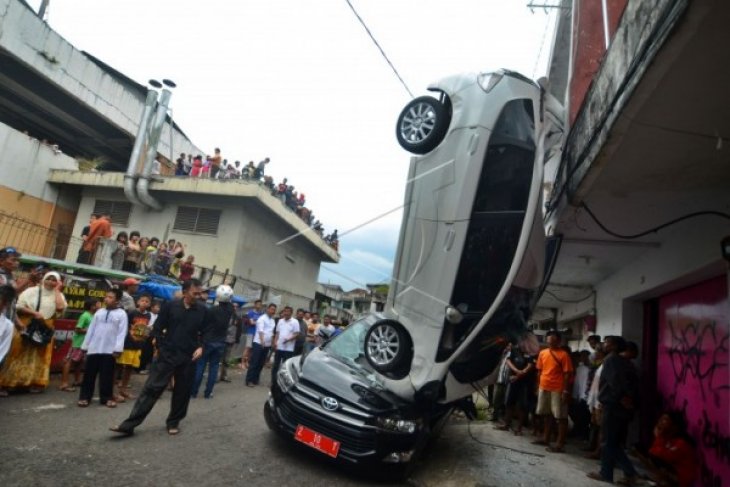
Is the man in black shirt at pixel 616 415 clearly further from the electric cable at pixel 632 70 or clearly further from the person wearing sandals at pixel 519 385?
the electric cable at pixel 632 70

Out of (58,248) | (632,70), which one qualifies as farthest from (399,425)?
(58,248)

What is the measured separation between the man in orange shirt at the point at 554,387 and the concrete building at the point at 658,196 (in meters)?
1.35

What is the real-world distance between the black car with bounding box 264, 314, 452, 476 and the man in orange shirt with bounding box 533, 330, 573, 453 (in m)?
2.65

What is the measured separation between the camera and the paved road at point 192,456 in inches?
145

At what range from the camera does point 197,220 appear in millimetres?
15328

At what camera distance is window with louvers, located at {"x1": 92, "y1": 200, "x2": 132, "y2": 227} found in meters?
16.3

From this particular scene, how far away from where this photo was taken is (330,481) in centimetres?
423

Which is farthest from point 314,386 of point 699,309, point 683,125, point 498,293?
point 699,309

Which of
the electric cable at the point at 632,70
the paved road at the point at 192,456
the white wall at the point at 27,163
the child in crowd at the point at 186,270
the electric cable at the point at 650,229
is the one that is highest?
the white wall at the point at 27,163

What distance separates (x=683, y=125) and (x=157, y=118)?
17493 mm

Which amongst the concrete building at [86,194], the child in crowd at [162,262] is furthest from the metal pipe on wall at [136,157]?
the child in crowd at [162,262]

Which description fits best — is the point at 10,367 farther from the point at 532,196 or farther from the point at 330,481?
the point at 532,196

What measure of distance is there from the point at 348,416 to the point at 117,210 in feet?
50.3

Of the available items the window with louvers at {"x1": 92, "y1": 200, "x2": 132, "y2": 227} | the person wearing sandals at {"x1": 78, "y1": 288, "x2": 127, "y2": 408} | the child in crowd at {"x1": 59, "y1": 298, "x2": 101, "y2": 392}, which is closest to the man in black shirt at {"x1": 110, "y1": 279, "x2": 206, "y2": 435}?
the person wearing sandals at {"x1": 78, "y1": 288, "x2": 127, "y2": 408}
